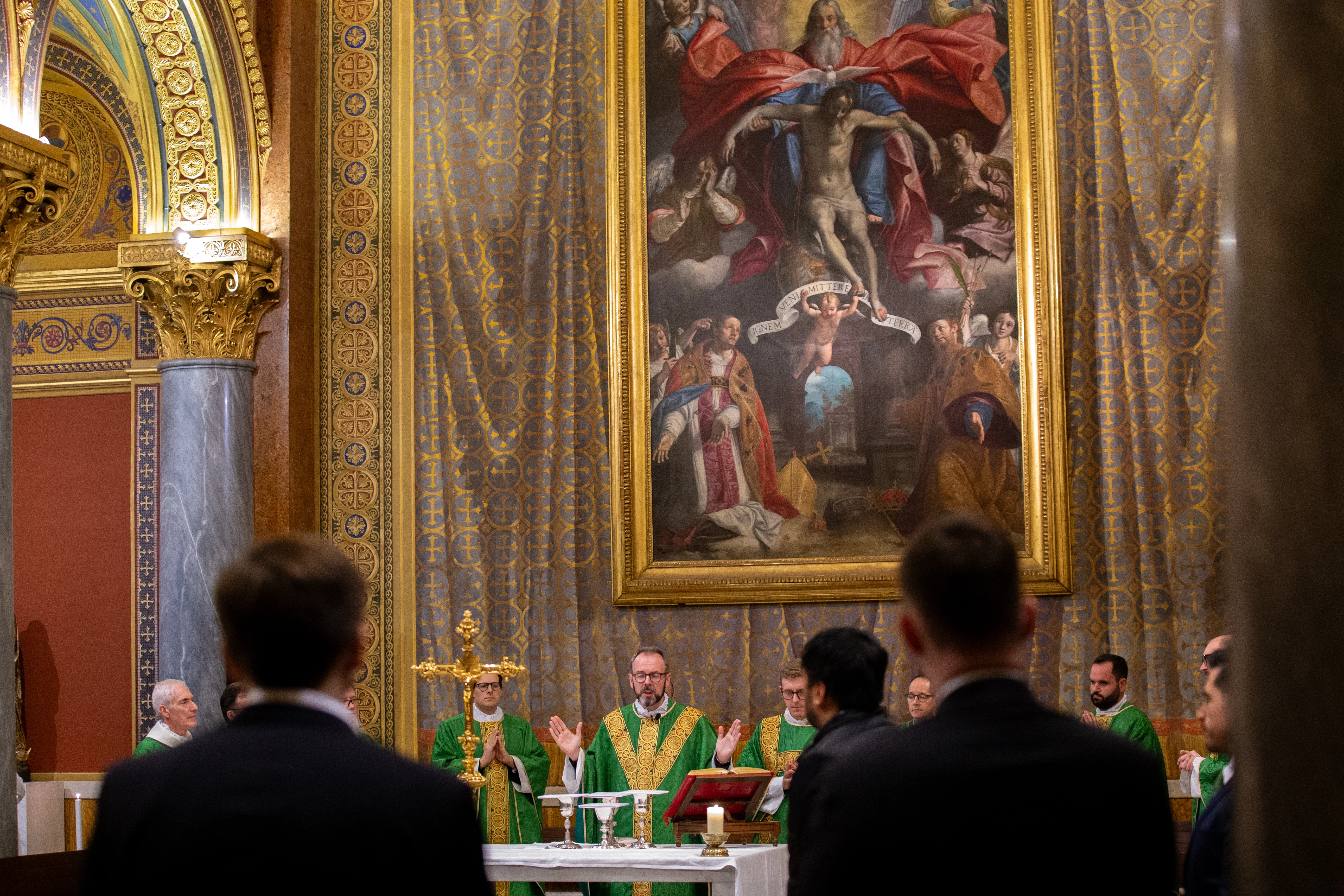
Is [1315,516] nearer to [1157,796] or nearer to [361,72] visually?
[1157,796]

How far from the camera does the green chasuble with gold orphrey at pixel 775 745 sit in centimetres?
891

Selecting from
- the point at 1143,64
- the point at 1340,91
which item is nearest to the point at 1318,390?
the point at 1340,91

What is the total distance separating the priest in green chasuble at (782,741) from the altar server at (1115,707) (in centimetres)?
159

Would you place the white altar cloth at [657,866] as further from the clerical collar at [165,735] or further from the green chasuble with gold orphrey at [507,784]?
the clerical collar at [165,735]

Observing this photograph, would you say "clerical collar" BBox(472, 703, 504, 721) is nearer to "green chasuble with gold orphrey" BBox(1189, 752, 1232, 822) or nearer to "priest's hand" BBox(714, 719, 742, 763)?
"priest's hand" BBox(714, 719, 742, 763)

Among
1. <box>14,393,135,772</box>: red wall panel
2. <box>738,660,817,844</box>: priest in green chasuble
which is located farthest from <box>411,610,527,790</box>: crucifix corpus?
<box>14,393,135,772</box>: red wall panel

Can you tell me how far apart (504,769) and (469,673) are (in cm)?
128

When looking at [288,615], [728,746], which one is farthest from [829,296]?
[288,615]

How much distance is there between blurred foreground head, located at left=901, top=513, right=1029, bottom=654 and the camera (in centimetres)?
214

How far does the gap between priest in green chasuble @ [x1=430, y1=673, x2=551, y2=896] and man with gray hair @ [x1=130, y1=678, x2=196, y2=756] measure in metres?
1.56

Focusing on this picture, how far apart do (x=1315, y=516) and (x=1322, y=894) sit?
36 cm

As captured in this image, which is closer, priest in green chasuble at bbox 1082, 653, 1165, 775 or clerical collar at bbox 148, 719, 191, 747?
clerical collar at bbox 148, 719, 191, 747

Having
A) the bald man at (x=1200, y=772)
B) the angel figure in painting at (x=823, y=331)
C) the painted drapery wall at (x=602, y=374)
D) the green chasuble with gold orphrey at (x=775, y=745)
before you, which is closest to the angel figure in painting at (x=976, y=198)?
the painted drapery wall at (x=602, y=374)

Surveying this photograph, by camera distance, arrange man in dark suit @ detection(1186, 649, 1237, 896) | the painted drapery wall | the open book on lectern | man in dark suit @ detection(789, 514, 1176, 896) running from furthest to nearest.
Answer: the painted drapery wall
the open book on lectern
man in dark suit @ detection(1186, 649, 1237, 896)
man in dark suit @ detection(789, 514, 1176, 896)
